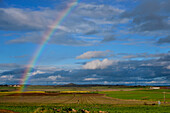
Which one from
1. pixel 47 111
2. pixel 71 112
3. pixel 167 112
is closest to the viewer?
pixel 47 111

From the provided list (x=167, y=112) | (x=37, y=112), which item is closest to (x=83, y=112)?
(x=37, y=112)

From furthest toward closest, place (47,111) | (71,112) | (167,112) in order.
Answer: (167,112), (71,112), (47,111)

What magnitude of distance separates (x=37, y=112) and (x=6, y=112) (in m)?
8.06

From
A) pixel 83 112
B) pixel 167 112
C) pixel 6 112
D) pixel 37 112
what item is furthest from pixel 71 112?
pixel 167 112

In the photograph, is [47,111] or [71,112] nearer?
[47,111]

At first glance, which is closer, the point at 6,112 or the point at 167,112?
the point at 6,112

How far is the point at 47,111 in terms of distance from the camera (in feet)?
123

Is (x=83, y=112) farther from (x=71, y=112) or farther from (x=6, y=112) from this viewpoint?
(x=6, y=112)

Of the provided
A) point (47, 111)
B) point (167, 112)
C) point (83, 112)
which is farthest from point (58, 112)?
point (167, 112)

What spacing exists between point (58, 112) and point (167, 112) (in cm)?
2666

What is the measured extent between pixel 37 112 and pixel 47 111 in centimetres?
175

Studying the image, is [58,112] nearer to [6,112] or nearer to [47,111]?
[47,111]

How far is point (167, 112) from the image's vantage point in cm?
4978

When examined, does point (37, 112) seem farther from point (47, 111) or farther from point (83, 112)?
point (83, 112)
